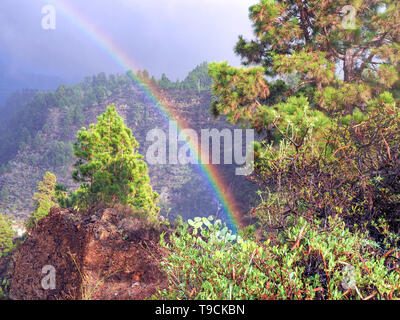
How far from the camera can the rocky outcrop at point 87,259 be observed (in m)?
4.74

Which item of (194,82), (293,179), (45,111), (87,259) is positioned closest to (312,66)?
(293,179)

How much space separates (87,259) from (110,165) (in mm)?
9496

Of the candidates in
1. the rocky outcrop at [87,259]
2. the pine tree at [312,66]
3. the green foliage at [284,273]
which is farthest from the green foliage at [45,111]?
the green foliage at [284,273]

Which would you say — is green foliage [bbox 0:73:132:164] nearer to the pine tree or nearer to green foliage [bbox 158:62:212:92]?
green foliage [bbox 158:62:212:92]

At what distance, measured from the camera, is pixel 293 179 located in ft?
11.8

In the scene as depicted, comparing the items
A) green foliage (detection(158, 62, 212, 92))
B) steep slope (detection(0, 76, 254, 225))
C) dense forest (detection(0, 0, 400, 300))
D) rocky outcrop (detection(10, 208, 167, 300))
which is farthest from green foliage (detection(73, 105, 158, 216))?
green foliage (detection(158, 62, 212, 92))

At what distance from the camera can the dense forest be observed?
1939mm

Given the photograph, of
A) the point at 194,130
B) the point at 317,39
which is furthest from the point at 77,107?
the point at 317,39

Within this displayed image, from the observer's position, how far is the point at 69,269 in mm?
5348

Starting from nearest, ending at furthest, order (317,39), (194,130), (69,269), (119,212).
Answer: (69,269)
(119,212)
(317,39)
(194,130)
